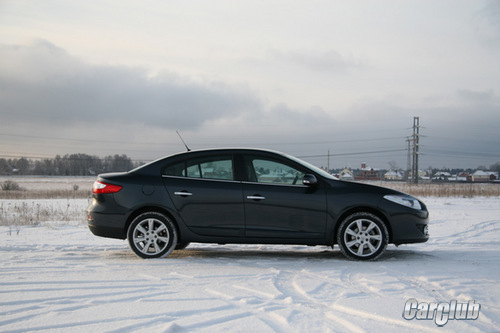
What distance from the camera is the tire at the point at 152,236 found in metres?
6.48

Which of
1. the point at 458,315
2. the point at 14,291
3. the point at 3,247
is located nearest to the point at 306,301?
the point at 458,315

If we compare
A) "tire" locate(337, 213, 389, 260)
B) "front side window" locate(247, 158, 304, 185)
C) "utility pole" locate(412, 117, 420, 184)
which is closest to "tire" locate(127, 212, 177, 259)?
"front side window" locate(247, 158, 304, 185)

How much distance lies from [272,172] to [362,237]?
1590mm

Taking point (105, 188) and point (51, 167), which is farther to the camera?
point (51, 167)

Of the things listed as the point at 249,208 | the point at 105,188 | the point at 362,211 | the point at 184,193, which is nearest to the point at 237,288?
the point at 249,208

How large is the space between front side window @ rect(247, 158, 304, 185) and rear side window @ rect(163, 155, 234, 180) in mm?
322

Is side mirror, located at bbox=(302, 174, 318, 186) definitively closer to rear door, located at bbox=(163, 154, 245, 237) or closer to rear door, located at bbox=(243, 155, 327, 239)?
rear door, located at bbox=(243, 155, 327, 239)

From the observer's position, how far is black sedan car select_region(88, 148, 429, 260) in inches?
250

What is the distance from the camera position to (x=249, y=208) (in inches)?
252

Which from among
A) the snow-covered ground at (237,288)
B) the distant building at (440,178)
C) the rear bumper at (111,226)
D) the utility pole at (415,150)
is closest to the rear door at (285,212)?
the snow-covered ground at (237,288)

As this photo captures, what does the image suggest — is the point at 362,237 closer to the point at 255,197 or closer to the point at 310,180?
the point at 310,180

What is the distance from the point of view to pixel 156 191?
6.55 m

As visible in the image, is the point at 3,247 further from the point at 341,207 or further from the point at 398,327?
the point at 398,327

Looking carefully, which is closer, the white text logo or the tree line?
the white text logo
